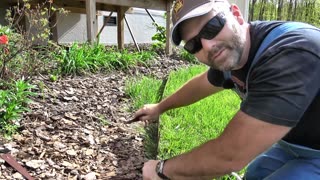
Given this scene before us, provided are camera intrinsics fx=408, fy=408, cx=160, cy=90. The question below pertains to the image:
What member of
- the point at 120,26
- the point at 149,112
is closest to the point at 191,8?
the point at 149,112

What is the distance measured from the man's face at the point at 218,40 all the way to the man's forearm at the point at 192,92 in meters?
0.68

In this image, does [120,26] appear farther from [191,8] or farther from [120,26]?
[191,8]

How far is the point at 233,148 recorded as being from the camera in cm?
160

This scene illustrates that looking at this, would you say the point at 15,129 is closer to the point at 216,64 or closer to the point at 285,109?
the point at 216,64

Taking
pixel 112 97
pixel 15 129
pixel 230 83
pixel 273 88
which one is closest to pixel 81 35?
pixel 112 97

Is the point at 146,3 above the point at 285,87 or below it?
below

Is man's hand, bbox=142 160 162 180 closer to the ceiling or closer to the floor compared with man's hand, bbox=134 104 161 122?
closer to the ceiling

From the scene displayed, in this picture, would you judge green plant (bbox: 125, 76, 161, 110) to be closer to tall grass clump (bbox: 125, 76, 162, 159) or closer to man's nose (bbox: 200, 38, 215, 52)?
tall grass clump (bbox: 125, 76, 162, 159)

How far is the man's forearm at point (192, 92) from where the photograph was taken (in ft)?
8.23

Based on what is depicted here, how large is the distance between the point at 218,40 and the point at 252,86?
0.80ft

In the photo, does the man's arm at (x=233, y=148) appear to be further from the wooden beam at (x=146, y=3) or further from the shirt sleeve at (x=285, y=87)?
the wooden beam at (x=146, y=3)

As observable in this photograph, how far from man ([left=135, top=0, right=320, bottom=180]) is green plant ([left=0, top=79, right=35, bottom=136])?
1537 millimetres

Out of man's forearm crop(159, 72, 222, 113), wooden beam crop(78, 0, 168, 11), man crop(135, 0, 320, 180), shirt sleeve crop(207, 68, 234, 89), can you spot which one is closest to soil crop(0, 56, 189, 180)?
man's forearm crop(159, 72, 222, 113)

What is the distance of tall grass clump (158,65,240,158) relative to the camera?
3.10 m
